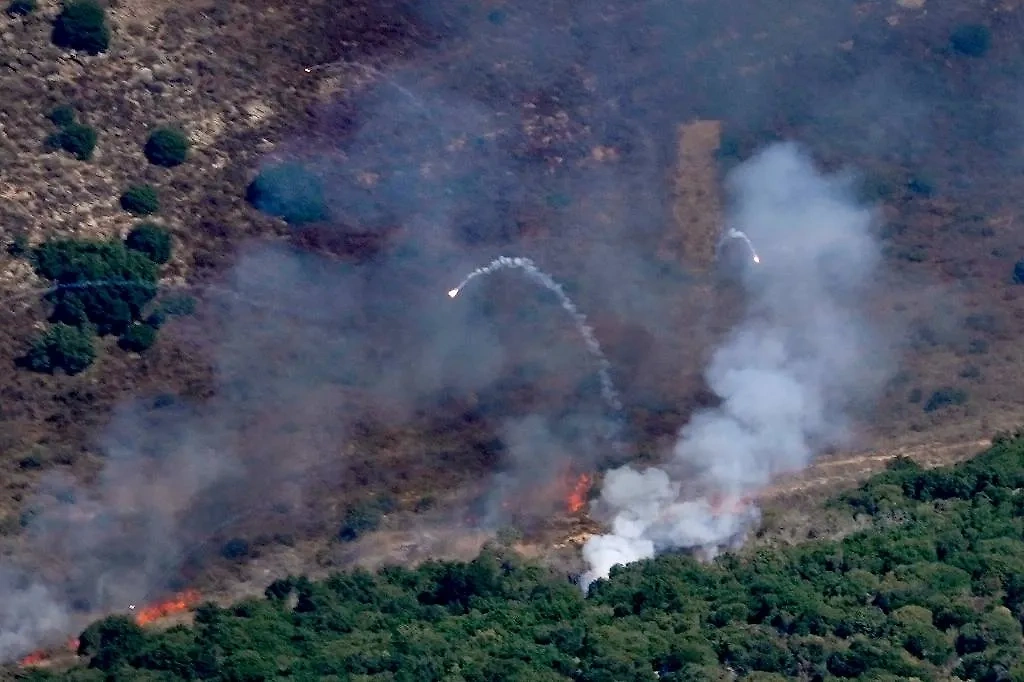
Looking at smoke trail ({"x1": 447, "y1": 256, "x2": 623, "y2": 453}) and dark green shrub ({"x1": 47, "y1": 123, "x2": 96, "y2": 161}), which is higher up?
dark green shrub ({"x1": 47, "y1": 123, "x2": 96, "y2": 161})

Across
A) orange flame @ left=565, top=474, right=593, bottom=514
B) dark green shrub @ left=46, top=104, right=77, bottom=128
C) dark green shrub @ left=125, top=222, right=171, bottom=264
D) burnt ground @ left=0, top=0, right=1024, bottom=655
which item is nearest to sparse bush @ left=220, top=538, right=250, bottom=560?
burnt ground @ left=0, top=0, right=1024, bottom=655

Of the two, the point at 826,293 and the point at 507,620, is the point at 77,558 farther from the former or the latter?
the point at 826,293

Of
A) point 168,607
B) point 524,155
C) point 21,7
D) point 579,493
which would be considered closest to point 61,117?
point 21,7

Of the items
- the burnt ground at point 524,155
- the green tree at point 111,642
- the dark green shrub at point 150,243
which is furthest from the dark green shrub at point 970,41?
the green tree at point 111,642

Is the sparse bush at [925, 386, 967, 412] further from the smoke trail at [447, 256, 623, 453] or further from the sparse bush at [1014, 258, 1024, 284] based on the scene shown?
the smoke trail at [447, 256, 623, 453]

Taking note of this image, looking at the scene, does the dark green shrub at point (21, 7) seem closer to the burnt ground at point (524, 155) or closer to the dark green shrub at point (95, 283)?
the burnt ground at point (524, 155)

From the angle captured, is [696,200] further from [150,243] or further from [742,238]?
[150,243]

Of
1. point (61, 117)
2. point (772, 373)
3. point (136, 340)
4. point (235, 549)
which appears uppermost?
point (61, 117)
